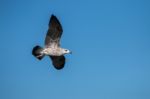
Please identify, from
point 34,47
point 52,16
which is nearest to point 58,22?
point 52,16

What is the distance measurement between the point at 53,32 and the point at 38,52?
4.57ft

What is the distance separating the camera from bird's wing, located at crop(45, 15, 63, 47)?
24.4 m

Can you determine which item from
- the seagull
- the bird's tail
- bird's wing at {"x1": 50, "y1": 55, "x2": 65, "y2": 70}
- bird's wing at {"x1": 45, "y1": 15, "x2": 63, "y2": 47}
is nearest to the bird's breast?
the seagull

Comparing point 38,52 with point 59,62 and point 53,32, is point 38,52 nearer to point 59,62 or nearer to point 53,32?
point 53,32

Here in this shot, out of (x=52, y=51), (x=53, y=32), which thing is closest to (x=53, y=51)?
(x=52, y=51)

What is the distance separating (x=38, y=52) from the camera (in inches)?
983

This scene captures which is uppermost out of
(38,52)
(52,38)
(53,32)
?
(53,32)

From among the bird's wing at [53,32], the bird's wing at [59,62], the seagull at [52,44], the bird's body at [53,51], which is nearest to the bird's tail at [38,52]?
the seagull at [52,44]

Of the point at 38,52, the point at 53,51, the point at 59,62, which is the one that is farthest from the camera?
the point at 59,62

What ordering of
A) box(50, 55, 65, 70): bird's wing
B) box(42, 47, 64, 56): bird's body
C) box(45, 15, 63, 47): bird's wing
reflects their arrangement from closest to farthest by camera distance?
box(42, 47, 64, 56): bird's body → box(45, 15, 63, 47): bird's wing → box(50, 55, 65, 70): bird's wing

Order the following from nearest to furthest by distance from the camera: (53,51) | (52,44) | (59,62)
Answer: (53,51) → (52,44) → (59,62)

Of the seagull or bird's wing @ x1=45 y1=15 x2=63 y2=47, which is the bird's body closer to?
the seagull

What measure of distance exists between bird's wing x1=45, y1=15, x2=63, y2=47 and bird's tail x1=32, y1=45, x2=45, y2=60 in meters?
0.47

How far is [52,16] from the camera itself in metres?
24.4
